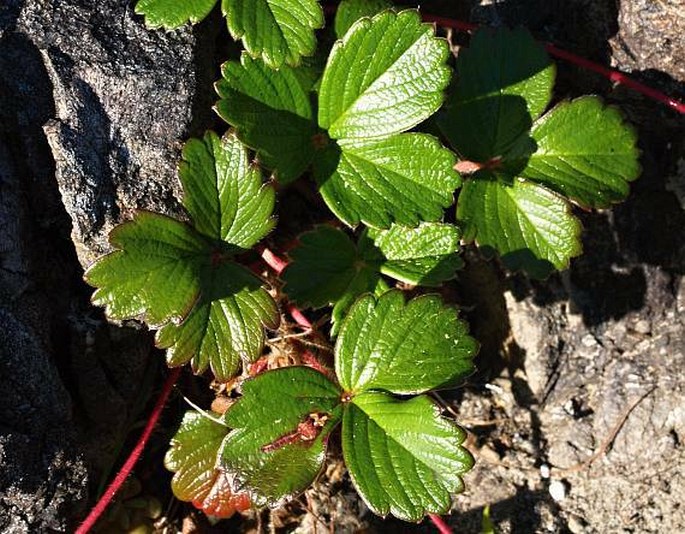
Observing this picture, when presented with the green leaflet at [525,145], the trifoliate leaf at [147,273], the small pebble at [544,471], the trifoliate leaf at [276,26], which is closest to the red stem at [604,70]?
the green leaflet at [525,145]

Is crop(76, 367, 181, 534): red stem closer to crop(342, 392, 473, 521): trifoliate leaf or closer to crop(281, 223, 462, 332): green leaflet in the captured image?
crop(281, 223, 462, 332): green leaflet

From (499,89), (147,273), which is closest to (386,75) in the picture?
(499,89)

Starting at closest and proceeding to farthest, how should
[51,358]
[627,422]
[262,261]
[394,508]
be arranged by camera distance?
[394,508] → [51,358] → [262,261] → [627,422]

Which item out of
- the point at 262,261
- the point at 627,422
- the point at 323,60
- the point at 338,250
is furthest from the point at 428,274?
the point at 627,422

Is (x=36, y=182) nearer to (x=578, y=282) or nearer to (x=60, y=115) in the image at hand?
(x=60, y=115)

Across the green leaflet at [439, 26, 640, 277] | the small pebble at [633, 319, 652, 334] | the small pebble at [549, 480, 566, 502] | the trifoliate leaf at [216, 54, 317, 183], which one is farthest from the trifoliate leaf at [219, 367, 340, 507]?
the small pebble at [633, 319, 652, 334]

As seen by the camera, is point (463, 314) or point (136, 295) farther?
point (463, 314)

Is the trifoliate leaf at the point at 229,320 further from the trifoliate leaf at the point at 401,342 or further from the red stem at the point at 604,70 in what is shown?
the red stem at the point at 604,70
